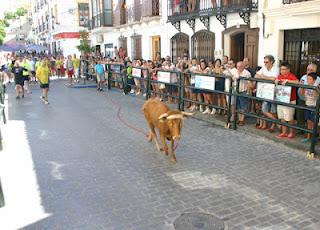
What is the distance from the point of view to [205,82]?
32.3 ft

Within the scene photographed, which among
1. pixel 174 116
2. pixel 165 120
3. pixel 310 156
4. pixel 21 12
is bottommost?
pixel 310 156

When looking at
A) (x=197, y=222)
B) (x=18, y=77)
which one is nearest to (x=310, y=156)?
(x=197, y=222)

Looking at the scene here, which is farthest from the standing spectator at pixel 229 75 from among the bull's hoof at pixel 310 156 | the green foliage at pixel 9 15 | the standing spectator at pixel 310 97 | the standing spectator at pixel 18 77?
the green foliage at pixel 9 15

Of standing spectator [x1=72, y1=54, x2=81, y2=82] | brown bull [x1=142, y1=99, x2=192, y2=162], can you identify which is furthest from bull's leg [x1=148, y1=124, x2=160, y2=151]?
standing spectator [x1=72, y1=54, x2=81, y2=82]

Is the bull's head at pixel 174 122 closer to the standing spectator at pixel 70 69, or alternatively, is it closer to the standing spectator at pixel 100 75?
the standing spectator at pixel 100 75

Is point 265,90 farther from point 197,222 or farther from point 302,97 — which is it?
point 197,222

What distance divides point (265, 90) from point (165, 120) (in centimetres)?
283

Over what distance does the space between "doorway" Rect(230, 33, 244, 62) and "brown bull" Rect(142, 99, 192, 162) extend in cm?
726

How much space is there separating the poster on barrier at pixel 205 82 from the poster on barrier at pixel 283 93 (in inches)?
89.7

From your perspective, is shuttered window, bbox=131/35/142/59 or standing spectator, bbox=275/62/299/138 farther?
shuttered window, bbox=131/35/142/59

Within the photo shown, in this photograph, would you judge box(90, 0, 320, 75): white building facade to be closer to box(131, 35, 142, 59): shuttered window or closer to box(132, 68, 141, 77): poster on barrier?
box(131, 35, 142, 59): shuttered window

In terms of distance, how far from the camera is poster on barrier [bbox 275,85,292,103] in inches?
287

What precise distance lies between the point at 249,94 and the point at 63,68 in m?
20.2

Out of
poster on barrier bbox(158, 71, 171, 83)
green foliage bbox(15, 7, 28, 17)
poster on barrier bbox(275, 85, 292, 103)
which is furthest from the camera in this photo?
green foliage bbox(15, 7, 28, 17)
